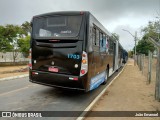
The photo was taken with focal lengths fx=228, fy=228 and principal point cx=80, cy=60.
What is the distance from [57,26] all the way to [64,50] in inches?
39.8

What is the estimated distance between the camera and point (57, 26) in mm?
8727

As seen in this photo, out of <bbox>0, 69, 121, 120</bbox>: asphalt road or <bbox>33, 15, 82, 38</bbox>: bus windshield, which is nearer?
<bbox>0, 69, 121, 120</bbox>: asphalt road

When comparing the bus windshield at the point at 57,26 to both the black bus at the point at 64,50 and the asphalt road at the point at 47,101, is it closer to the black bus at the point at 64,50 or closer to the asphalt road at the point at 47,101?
the black bus at the point at 64,50

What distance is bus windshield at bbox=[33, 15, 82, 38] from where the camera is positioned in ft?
27.8

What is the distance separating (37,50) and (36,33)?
0.70 meters

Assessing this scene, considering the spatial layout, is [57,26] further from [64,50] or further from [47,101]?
[47,101]

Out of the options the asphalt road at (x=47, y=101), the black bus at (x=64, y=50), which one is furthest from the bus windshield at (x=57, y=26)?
the asphalt road at (x=47, y=101)

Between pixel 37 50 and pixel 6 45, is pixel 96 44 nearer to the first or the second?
pixel 37 50

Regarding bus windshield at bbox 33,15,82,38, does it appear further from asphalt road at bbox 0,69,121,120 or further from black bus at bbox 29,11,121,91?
asphalt road at bbox 0,69,121,120

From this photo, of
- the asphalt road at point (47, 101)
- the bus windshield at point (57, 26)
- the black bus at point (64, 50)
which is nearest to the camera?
the asphalt road at point (47, 101)

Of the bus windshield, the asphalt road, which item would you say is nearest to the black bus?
the bus windshield

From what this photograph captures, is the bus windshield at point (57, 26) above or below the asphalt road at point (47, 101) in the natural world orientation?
above

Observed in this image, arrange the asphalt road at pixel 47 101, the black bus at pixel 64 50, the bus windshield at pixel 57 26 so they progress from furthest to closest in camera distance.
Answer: the bus windshield at pixel 57 26
the black bus at pixel 64 50
the asphalt road at pixel 47 101

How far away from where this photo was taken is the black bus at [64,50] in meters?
8.27
